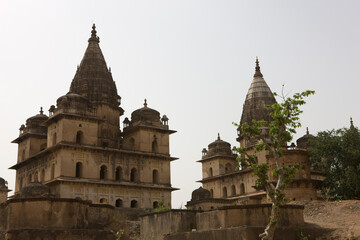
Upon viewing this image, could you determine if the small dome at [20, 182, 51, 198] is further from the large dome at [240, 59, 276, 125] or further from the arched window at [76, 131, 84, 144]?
the large dome at [240, 59, 276, 125]

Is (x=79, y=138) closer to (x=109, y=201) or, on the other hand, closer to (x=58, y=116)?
(x=58, y=116)

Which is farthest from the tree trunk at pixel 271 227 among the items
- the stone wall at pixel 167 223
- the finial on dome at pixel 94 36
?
the finial on dome at pixel 94 36

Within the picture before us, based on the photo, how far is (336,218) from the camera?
21250mm

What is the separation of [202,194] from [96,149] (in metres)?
8.85

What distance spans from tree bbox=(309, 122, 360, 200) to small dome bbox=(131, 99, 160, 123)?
1488 cm

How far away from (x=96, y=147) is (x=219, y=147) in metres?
13.6

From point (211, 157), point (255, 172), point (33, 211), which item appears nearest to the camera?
point (255, 172)

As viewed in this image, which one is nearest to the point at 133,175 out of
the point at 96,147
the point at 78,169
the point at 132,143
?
the point at 132,143

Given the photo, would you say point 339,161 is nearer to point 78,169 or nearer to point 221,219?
point 221,219

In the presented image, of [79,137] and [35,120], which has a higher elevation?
[35,120]

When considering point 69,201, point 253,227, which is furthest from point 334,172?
point 69,201

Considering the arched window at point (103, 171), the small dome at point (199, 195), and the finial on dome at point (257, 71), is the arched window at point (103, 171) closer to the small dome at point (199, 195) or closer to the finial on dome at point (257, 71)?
the small dome at point (199, 195)

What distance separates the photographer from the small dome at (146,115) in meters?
41.2

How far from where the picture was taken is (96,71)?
42875mm
